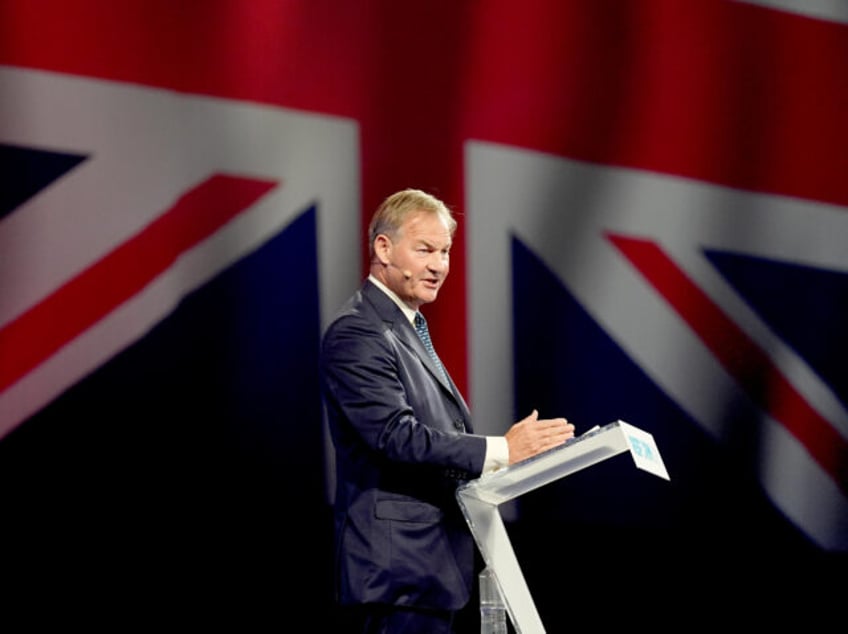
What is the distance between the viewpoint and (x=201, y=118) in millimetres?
2824

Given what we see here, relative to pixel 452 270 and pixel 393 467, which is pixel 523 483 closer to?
pixel 393 467

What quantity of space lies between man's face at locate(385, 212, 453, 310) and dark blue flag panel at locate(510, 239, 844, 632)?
1.12 m

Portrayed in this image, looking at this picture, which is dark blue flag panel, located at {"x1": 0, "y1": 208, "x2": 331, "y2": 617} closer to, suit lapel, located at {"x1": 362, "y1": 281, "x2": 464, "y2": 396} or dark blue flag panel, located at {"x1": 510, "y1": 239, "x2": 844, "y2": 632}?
dark blue flag panel, located at {"x1": 510, "y1": 239, "x2": 844, "y2": 632}

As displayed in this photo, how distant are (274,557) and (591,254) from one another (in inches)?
47.0

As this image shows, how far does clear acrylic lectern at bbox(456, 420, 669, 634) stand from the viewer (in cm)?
168

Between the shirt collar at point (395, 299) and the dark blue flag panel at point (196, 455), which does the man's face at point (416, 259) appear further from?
the dark blue flag panel at point (196, 455)

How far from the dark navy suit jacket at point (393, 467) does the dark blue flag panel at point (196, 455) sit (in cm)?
89

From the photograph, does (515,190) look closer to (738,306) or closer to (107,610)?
(738,306)

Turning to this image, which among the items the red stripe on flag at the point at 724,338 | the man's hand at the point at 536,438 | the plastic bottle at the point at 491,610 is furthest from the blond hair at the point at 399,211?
the red stripe on flag at the point at 724,338

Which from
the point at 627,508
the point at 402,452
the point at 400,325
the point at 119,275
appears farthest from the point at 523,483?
the point at 627,508

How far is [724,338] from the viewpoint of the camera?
131 inches

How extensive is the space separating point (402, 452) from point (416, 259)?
0.37 m

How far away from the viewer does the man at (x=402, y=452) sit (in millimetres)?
1822

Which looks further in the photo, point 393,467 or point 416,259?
point 416,259
